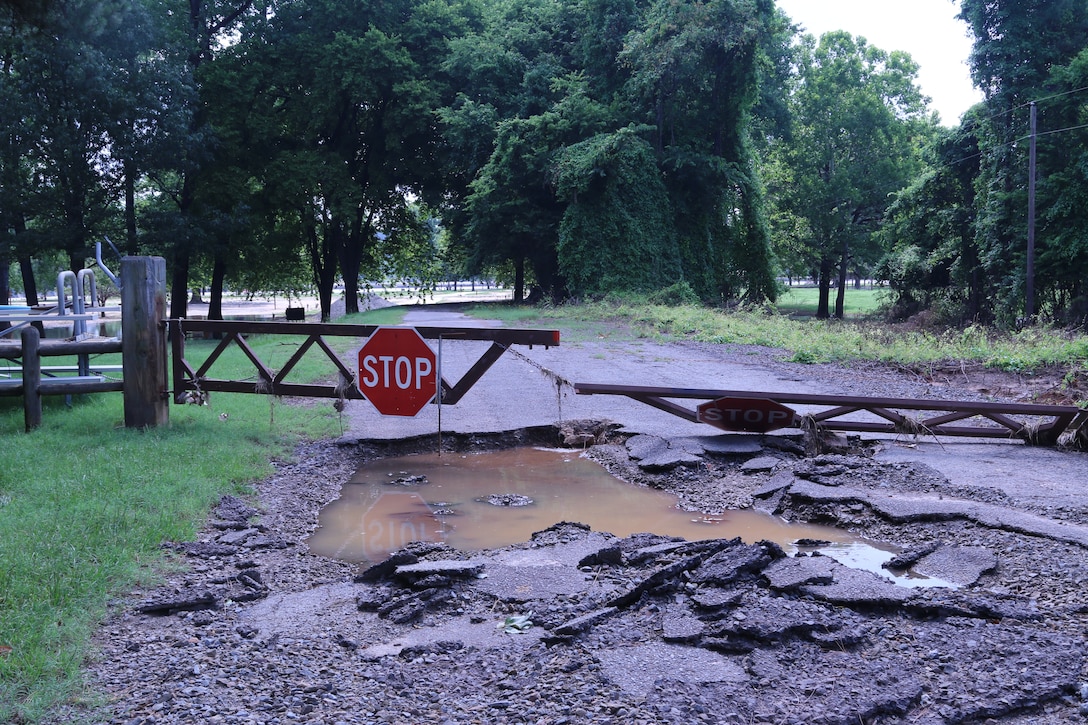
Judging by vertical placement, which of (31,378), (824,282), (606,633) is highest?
(824,282)

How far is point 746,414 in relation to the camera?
31.4 ft

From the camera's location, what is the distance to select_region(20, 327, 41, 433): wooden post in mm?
9688

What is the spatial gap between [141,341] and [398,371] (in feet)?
10.5

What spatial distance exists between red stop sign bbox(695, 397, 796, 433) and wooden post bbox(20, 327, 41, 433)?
24.3ft

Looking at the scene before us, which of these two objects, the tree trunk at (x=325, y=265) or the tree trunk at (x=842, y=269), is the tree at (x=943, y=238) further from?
the tree trunk at (x=325, y=265)

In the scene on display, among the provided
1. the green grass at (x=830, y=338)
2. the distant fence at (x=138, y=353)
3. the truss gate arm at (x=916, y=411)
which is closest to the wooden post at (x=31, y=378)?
the distant fence at (x=138, y=353)

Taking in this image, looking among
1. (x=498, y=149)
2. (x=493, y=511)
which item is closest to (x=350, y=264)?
(x=498, y=149)

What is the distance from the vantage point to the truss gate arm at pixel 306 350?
872 centimetres

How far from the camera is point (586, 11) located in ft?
131

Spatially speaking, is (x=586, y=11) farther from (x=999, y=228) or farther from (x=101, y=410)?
(x=101, y=410)

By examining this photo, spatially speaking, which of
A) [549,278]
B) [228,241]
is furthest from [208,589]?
[549,278]

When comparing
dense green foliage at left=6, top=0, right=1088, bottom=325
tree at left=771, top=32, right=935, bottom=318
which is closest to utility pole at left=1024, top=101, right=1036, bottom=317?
dense green foliage at left=6, top=0, right=1088, bottom=325

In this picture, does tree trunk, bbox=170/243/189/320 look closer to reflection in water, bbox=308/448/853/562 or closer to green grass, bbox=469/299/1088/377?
green grass, bbox=469/299/1088/377

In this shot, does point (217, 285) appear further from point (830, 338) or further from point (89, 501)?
point (89, 501)
